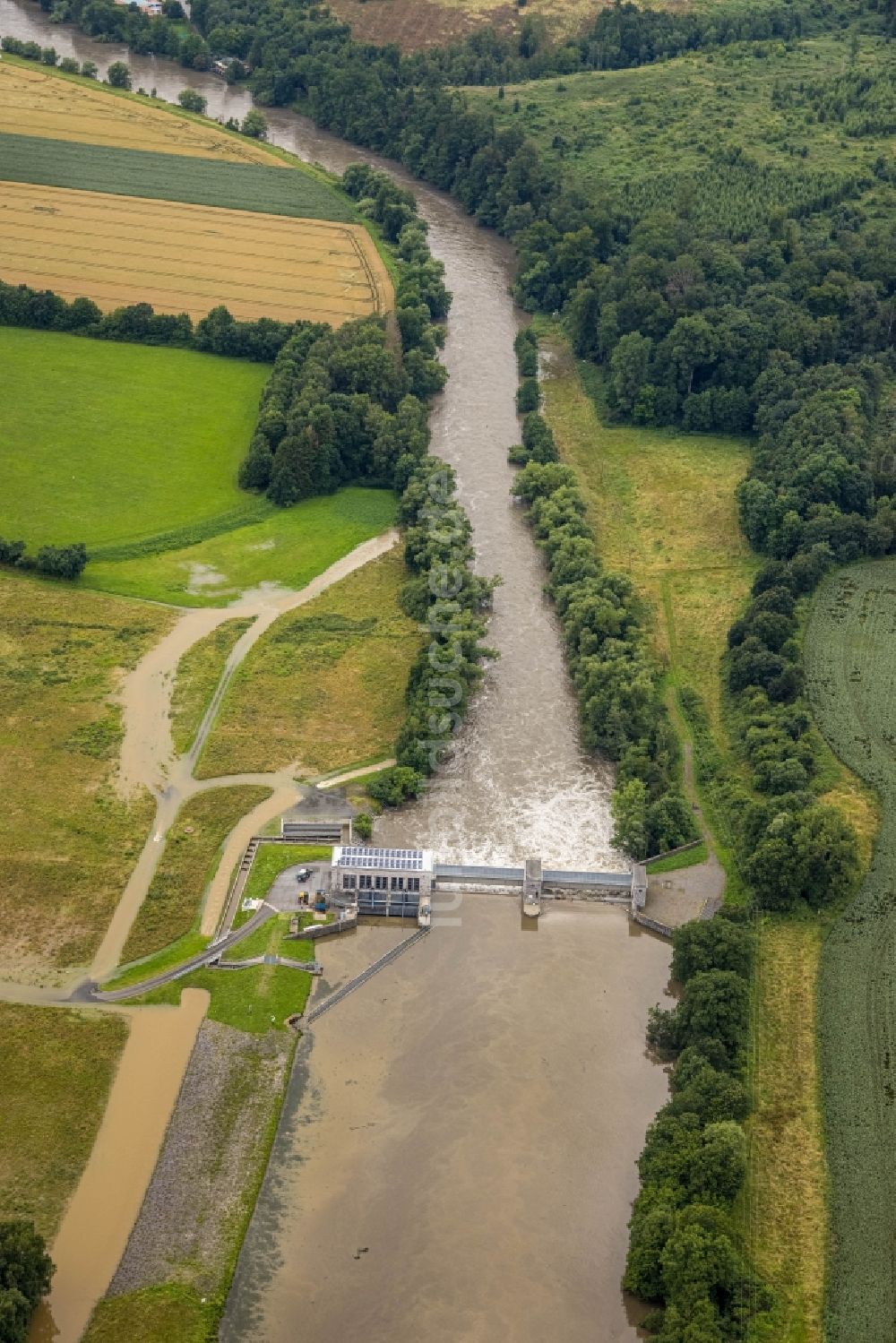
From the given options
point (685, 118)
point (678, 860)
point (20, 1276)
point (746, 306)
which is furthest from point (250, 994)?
point (685, 118)

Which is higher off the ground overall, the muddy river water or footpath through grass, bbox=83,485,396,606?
footpath through grass, bbox=83,485,396,606

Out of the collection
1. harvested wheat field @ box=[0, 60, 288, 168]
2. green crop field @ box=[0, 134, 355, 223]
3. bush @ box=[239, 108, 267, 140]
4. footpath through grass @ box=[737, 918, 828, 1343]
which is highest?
bush @ box=[239, 108, 267, 140]

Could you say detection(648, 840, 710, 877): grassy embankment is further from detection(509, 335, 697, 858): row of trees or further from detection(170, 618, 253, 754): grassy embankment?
detection(170, 618, 253, 754): grassy embankment

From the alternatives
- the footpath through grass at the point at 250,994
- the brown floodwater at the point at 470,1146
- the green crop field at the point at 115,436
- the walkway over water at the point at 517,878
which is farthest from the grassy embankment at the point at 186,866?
the green crop field at the point at 115,436

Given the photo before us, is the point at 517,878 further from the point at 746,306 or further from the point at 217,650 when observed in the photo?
the point at 746,306

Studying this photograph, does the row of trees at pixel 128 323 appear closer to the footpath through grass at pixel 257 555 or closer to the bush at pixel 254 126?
the footpath through grass at pixel 257 555

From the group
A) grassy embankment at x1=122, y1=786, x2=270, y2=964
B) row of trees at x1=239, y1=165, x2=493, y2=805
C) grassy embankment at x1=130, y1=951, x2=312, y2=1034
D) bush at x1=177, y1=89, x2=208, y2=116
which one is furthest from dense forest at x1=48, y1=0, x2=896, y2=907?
grassy embankment at x1=122, y1=786, x2=270, y2=964

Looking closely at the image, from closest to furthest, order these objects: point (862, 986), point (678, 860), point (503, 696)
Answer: point (862, 986) < point (678, 860) < point (503, 696)
